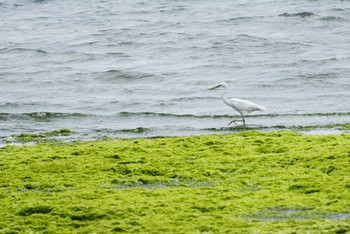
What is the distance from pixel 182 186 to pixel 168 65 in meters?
16.9

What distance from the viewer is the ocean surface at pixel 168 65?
16906mm

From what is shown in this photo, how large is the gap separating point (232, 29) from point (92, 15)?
1029 cm

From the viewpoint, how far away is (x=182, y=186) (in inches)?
367

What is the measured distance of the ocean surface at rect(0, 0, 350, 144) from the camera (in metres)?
16.9

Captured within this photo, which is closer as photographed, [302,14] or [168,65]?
[168,65]

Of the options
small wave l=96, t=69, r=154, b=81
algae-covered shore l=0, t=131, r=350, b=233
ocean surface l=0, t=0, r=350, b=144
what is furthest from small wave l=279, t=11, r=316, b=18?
algae-covered shore l=0, t=131, r=350, b=233

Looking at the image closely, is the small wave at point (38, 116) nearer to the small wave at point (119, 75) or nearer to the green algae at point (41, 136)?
the green algae at point (41, 136)

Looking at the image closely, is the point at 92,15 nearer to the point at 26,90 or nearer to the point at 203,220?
the point at 26,90

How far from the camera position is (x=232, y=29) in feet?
105

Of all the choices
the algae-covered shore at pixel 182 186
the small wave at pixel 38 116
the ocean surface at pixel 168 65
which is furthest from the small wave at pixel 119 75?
the algae-covered shore at pixel 182 186

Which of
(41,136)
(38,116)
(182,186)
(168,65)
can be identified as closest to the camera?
(182,186)

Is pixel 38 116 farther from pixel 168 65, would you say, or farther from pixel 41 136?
pixel 168 65

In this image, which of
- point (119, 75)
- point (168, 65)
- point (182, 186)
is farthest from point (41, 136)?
point (168, 65)

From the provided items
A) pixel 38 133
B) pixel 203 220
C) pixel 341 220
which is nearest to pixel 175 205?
pixel 203 220
